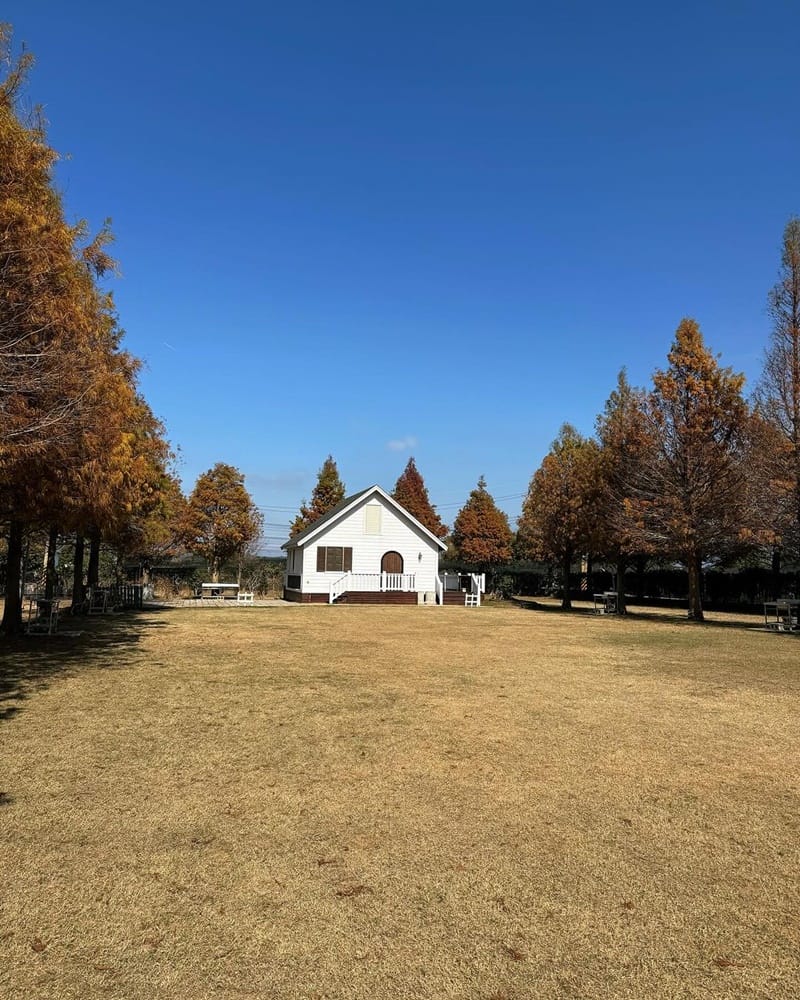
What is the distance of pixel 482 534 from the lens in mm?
45156

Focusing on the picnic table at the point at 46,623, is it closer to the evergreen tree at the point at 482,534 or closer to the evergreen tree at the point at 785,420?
the evergreen tree at the point at 785,420

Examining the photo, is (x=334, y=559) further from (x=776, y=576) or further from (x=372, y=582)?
(x=776, y=576)

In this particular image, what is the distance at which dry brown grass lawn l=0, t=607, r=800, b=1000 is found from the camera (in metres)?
2.97

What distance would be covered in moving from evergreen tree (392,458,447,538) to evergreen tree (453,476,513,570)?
22.4 feet

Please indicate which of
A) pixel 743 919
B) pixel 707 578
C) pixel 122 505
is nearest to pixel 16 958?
pixel 743 919

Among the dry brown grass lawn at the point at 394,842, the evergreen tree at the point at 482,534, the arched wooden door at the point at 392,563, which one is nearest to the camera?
the dry brown grass lawn at the point at 394,842

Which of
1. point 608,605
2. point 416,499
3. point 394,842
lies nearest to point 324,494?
point 416,499

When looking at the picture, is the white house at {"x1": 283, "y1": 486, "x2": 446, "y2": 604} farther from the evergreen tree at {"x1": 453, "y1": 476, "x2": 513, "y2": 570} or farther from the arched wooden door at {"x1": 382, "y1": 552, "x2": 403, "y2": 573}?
Result: the evergreen tree at {"x1": 453, "y1": 476, "x2": 513, "y2": 570}

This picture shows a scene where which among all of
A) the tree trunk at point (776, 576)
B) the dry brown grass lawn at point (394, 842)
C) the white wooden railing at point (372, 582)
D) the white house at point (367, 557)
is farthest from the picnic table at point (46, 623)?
the tree trunk at point (776, 576)

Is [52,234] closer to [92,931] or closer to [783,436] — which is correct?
[92,931]

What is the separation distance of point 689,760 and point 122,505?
12.1 meters

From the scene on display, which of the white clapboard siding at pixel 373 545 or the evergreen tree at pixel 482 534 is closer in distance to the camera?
the white clapboard siding at pixel 373 545

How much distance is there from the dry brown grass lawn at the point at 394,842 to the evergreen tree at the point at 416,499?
44.2 metres

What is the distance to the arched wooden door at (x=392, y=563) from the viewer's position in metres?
33.7
